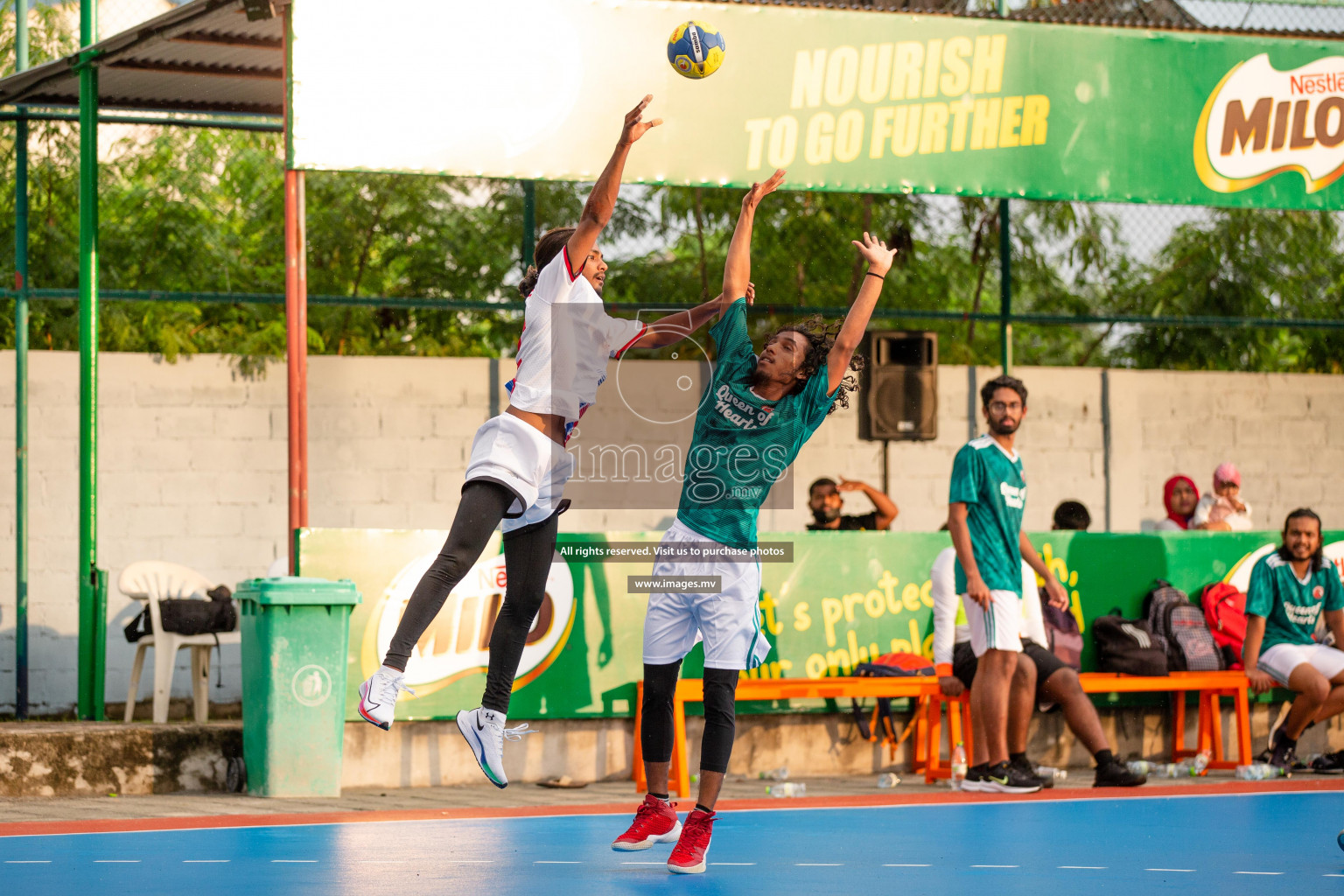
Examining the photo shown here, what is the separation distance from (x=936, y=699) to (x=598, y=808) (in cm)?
243

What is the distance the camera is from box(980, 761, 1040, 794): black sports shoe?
8375 millimetres

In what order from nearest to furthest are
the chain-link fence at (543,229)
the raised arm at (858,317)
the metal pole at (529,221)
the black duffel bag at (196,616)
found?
the raised arm at (858,317) < the black duffel bag at (196,616) < the metal pole at (529,221) < the chain-link fence at (543,229)

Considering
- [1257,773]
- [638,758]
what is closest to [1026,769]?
[1257,773]

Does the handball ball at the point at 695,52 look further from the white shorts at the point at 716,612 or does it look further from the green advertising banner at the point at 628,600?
the green advertising banner at the point at 628,600

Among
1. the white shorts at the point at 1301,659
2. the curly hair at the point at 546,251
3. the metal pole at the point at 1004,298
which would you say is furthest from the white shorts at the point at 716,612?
the metal pole at the point at 1004,298

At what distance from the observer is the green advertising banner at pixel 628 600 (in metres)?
8.68

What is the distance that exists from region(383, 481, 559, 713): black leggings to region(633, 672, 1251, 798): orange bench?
9.76 feet

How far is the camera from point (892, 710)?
9.62 meters

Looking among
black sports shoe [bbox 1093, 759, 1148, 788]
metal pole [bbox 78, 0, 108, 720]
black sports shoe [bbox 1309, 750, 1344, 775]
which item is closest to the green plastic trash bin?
metal pole [bbox 78, 0, 108, 720]

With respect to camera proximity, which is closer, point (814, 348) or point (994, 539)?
point (814, 348)

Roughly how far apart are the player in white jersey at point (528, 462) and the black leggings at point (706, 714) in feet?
1.95

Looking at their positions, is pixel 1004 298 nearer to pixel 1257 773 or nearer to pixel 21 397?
pixel 1257 773

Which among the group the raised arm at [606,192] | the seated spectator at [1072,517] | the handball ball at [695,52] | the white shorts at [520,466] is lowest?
the seated spectator at [1072,517]

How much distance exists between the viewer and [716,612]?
572cm
